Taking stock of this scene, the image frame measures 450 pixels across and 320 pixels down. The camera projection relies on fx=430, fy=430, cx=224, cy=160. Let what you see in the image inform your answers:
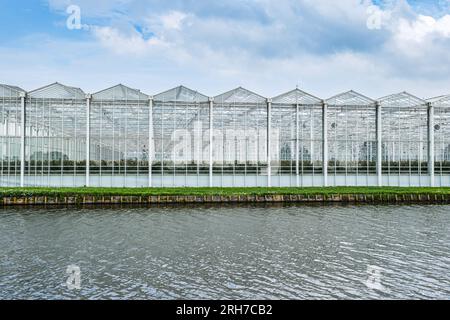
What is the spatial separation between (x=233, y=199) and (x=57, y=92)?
2585 cm

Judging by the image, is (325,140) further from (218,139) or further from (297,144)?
(218,139)

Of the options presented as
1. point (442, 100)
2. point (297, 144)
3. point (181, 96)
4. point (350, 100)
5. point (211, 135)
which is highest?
point (181, 96)

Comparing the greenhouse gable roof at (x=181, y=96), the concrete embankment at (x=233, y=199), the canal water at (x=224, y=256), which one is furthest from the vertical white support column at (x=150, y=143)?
the canal water at (x=224, y=256)

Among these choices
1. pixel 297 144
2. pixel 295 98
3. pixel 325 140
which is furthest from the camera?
pixel 295 98

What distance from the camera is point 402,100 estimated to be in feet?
184

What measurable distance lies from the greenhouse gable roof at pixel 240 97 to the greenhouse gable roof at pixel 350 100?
9173 mm

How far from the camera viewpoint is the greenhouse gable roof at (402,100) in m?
55.7

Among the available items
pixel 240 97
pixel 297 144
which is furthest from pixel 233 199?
pixel 240 97

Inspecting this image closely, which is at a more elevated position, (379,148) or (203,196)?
(379,148)

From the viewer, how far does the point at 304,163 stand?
5394 cm

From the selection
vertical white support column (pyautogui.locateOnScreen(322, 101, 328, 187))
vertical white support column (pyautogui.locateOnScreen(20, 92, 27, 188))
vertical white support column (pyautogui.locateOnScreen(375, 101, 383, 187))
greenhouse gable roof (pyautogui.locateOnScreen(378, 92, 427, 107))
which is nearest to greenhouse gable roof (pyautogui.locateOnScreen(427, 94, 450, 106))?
greenhouse gable roof (pyautogui.locateOnScreen(378, 92, 427, 107))
